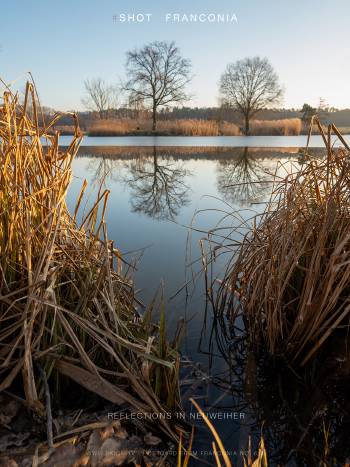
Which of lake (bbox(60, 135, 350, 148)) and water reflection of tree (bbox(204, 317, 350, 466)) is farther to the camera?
lake (bbox(60, 135, 350, 148))

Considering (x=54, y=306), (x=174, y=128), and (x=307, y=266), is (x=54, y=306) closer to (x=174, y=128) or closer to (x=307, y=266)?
(x=307, y=266)

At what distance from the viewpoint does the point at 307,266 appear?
128cm

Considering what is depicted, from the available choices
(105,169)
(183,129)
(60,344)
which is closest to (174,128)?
(183,129)

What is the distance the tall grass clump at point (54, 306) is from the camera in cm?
94

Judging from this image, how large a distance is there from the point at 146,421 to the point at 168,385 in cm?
11

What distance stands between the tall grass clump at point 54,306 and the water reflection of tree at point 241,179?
213 centimetres

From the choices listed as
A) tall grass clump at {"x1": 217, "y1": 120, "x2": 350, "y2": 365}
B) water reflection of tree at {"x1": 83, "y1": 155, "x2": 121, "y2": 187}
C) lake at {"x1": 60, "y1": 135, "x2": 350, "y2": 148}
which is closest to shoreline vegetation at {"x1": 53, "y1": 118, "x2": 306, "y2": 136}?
lake at {"x1": 60, "y1": 135, "x2": 350, "y2": 148}

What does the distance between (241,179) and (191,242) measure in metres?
3.06

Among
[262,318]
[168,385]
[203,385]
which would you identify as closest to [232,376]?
[203,385]

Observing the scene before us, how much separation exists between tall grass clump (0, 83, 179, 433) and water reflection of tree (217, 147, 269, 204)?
213 cm

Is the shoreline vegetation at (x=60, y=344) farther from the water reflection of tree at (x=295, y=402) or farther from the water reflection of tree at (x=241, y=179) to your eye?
the water reflection of tree at (x=241, y=179)

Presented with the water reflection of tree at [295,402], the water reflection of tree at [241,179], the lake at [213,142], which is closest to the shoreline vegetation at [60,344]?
the water reflection of tree at [295,402]

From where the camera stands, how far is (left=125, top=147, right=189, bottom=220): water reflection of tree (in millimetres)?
4070

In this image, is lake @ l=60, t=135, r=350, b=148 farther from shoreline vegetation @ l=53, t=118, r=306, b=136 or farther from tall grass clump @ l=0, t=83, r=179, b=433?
tall grass clump @ l=0, t=83, r=179, b=433
